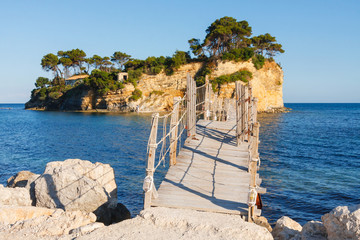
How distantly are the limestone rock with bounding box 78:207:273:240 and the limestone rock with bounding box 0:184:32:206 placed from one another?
3.75 m

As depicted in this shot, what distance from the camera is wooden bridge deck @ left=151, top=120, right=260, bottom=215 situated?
22.1 feet

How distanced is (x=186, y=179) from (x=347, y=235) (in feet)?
13.0

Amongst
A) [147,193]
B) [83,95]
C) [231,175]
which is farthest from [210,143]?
[83,95]

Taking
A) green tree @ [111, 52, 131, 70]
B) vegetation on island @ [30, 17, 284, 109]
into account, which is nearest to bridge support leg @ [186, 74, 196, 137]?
vegetation on island @ [30, 17, 284, 109]

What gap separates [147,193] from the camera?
6.60 meters

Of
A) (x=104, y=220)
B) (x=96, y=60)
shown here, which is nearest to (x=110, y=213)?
(x=104, y=220)

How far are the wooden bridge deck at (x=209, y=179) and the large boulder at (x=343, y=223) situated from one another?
150cm

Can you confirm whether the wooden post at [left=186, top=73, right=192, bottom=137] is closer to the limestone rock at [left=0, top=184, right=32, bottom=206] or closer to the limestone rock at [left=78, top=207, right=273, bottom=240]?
the limestone rock at [left=78, top=207, right=273, bottom=240]

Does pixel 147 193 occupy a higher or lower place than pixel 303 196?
higher

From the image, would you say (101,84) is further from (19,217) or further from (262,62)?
(19,217)

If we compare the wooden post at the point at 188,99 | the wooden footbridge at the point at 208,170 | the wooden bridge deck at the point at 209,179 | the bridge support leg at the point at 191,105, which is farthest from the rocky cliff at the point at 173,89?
the wooden bridge deck at the point at 209,179

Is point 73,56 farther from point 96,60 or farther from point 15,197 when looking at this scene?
point 15,197

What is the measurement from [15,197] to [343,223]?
842cm

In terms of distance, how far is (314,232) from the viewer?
6391 millimetres
